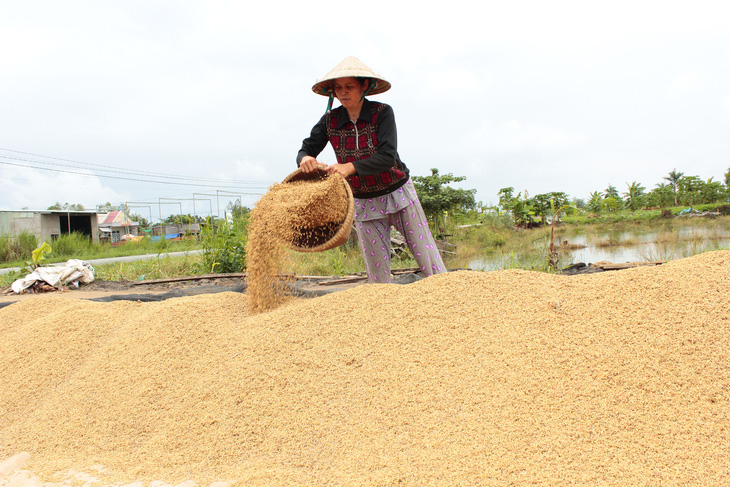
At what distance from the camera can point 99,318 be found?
2.45 m

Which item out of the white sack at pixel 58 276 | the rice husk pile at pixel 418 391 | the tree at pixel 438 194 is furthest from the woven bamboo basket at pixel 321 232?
the tree at pixel 438 194

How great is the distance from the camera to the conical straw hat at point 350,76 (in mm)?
2307

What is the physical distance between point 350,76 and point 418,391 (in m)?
1.59

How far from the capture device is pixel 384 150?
2.28 metres

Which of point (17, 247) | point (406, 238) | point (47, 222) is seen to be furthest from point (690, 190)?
point (47, 222)

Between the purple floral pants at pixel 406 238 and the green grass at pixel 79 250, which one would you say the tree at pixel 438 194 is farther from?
the purple floral pants at pixel 406 238

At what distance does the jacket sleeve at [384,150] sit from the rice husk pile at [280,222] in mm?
163

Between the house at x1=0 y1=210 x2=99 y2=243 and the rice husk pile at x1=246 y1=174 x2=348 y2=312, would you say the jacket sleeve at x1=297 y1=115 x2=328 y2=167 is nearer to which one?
the rice husk pile at x1=246 y1=174 x2=348 y2=312

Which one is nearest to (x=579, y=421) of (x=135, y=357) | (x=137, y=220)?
(x=135, y=357)

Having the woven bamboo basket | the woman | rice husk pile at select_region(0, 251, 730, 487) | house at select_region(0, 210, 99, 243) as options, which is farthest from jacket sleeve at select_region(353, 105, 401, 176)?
house at select_region(0, 210, 99, 243)

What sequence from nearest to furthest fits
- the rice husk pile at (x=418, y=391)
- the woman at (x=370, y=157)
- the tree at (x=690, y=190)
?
the rice husk pile at (x=418, y=391)
the woman at (x=370, y=157)
the tree at (x=690, y=190)

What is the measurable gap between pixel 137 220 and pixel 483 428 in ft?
120

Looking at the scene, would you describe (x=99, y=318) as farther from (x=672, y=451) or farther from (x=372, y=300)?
(x=672, y=451)

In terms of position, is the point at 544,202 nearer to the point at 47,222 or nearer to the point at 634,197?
the point at 634,197
